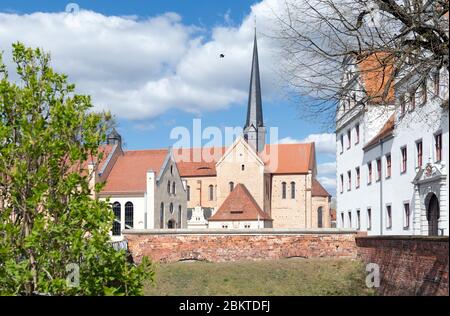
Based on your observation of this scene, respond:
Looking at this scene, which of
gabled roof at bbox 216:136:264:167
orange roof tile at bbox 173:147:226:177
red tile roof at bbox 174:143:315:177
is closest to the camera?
gabled roof at bbox 216:136:264:167

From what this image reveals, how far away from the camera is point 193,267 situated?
25.1 m

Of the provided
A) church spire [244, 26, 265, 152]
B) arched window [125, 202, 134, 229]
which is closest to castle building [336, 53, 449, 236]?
arched window [125, 202, 134, 229]

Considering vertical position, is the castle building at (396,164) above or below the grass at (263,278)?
above

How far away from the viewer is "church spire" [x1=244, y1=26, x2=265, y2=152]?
63844 millimetres

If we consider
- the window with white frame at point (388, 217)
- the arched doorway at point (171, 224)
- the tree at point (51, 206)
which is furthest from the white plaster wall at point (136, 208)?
the tree at point (51, 206)

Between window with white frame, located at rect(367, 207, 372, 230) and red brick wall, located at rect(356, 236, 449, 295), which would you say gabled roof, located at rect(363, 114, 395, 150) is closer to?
window with white frame, located at rect(367, 207, 372, 230)

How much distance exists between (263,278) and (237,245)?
147 inches

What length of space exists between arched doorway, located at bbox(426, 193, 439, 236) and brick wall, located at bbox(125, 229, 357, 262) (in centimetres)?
313

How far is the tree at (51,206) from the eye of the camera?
10.5 meters

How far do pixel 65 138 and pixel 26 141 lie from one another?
68 cm

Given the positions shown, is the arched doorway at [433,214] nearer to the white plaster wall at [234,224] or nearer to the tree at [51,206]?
the tree at [51,206]

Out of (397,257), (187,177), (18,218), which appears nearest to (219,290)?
(397,257)

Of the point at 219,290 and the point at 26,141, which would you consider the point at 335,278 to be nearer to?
the point at 219,290

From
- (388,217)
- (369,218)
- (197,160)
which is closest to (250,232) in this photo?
(388,217)
